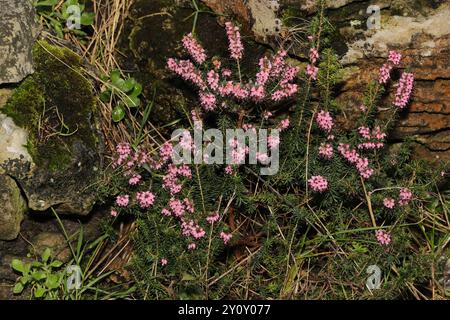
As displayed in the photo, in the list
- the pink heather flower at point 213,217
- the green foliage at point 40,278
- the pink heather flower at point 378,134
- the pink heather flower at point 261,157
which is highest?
the pink heather flower at point 378,134

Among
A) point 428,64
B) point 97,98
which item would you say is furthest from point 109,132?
point 428,64

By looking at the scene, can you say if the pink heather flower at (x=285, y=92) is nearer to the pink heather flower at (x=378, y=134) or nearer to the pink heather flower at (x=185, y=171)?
the pink heather flower at (x=378, y=134)

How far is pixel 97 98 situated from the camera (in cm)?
451

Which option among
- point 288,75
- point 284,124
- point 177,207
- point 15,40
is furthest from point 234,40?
point 15,40

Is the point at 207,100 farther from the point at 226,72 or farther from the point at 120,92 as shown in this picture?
the point at 120,92

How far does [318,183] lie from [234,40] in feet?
3.54

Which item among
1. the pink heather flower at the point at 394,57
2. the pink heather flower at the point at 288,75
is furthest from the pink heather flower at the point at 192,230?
the pink heather flower at the point at 394,57

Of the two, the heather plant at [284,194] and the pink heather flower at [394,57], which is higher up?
the pink heather flower at [394,57]

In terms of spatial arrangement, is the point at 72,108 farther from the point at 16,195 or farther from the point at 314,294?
the point at 314,294

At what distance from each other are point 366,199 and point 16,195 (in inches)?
90.4

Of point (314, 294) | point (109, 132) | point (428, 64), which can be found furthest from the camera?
point (109, 132)

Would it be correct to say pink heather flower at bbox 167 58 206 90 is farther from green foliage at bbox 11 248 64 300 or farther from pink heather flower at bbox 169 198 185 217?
green foliage at bbox 11 248 64 300

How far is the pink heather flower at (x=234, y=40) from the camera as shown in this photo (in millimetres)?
4141

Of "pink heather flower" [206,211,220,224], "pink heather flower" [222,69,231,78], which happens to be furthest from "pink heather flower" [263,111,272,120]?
"pink heather flower" [206,211,220,224]
